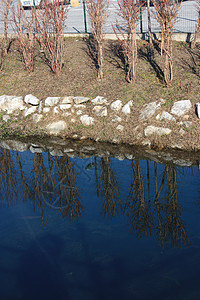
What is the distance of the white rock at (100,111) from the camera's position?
418 inches

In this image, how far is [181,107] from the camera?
32.5 ft

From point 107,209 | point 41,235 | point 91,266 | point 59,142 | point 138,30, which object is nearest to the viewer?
point 91,266

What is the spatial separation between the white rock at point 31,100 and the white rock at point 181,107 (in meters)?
4.35

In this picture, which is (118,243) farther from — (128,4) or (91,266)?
(128,4)

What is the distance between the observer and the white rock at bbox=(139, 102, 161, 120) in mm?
10125

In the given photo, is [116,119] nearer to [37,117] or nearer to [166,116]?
[166,116]

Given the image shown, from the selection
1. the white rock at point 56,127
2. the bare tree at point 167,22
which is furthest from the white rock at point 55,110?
the bare tree at point 167,22

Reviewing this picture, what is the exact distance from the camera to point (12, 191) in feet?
26.6

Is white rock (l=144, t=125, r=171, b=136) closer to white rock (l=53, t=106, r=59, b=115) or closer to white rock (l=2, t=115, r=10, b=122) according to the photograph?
white rock (l=53, t=106, r=59, b=115)

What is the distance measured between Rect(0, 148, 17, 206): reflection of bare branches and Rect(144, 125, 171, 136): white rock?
3.63 meters

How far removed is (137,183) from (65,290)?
333 centimetres

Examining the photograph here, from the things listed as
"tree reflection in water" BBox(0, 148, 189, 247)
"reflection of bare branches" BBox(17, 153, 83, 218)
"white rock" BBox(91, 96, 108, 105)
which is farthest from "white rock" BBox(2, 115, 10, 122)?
"white rock" BBox(91, 96, 108, 105)

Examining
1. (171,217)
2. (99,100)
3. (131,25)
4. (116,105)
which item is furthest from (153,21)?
(171,217)

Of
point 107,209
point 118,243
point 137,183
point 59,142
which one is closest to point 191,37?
point 59,142
